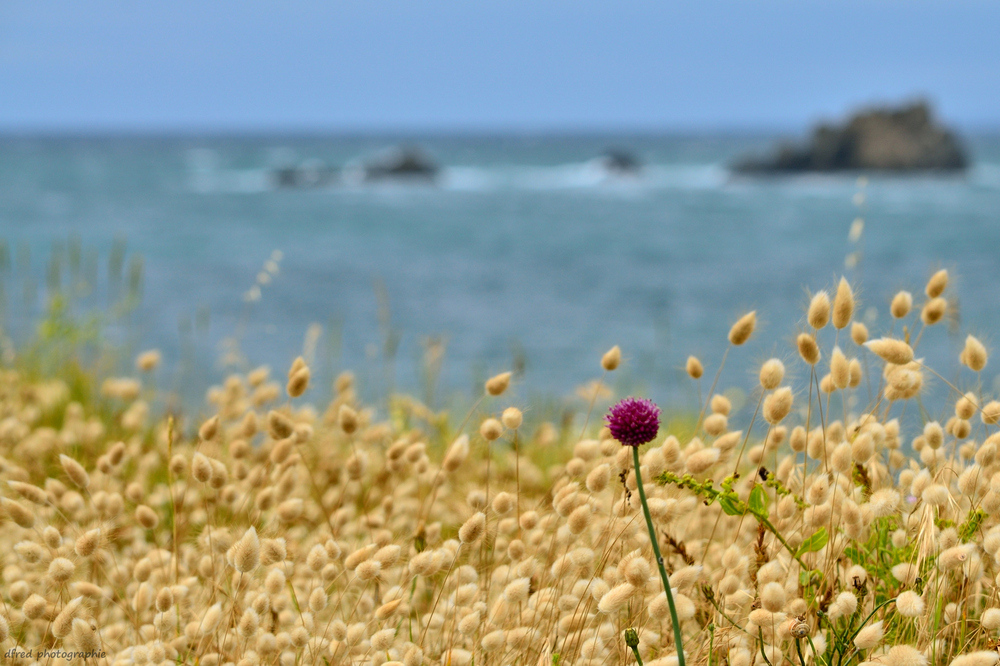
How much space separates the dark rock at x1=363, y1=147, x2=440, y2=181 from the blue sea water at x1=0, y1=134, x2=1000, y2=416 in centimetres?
129

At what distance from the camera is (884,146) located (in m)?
41.3

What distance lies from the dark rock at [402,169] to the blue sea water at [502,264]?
4.24 ft

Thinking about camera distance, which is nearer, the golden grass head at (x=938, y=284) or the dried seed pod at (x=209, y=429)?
the golden grass head at (x=938, y=284)

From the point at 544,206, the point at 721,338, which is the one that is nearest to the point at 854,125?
the point at 544,206

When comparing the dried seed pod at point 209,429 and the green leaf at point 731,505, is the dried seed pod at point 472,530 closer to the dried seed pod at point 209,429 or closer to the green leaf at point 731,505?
the green leaf at point 731,505

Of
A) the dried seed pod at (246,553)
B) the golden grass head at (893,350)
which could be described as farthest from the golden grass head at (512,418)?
the golden grass head at (893,350)

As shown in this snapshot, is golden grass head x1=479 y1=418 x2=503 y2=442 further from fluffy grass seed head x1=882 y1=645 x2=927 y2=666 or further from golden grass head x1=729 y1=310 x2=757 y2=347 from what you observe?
fluffy grass seed head x1=882 y1=645 x2=927 y2=666

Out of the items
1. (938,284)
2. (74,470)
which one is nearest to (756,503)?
(938,284)

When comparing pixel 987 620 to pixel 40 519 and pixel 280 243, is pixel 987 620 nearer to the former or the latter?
pixel 40 519

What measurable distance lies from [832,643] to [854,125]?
4474 centimetres

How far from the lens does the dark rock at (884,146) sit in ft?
134

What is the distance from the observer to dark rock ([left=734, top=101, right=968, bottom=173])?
40938 millimetres

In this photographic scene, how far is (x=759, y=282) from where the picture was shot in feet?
49.9

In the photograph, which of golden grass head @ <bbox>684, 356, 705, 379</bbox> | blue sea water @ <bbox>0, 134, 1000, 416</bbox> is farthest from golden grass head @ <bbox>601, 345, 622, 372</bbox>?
blue sea water @ <bbox>0, 134, 1000, 416</bbox>
